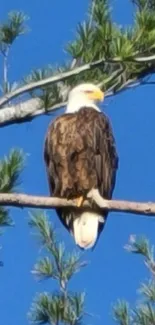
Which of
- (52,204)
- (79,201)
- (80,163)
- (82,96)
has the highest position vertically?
(82,96)

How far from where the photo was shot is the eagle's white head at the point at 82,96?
4176 mm

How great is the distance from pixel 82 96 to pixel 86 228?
0.42 metres

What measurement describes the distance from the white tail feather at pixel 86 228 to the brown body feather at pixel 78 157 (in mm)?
28

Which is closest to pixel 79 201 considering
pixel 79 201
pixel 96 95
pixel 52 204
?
pixel 79 201

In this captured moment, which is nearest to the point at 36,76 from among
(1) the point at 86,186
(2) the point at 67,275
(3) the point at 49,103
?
(3) the point at 49,103

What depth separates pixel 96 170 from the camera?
405 centimetres

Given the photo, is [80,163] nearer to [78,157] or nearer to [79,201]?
[78,157]

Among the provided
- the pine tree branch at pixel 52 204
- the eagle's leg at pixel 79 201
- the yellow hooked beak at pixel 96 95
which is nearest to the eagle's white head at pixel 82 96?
the yellow hooked beak at pixel 96 95

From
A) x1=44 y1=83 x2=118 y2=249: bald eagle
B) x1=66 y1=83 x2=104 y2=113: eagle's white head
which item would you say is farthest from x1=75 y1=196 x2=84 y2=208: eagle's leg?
x1=66 y1=83 x2=104 y2=113: eagle's white head

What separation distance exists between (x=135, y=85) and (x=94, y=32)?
209mm

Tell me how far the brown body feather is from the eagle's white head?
0.07m

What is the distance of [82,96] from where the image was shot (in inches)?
164

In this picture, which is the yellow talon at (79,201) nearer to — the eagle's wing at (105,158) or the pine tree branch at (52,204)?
the eagle's wing at (105,158)

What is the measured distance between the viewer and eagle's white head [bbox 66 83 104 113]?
4.18 metres
